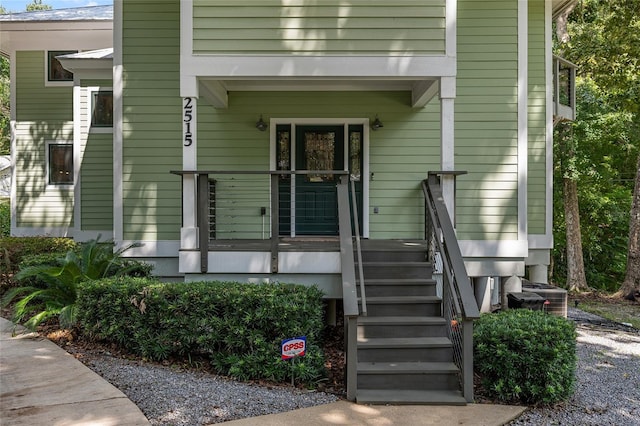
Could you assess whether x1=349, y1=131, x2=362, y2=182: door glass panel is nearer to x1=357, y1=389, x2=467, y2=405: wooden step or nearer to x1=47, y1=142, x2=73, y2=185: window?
x1=357, y1=389, x2=467, y2=405: wooden step

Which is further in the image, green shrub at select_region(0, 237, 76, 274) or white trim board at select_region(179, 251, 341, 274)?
green shrub at select_region(0, 237, 76, 274)

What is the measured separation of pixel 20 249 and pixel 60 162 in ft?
13.4

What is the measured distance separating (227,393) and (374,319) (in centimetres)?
163

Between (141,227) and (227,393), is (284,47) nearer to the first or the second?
(141,227)

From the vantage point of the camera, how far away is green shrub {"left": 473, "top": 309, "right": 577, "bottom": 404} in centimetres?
404

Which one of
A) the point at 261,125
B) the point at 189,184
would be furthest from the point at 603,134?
the point at 189,184

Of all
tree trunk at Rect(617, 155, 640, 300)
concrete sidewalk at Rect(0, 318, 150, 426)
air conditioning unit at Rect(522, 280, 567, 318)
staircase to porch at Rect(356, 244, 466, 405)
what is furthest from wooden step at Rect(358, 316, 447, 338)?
tree trunk at Rect(617, 155, 640, 300)

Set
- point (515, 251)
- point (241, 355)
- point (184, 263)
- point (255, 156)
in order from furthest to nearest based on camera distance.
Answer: point (255, 156), point (515, 251), point (184, 263), point (241, 355)

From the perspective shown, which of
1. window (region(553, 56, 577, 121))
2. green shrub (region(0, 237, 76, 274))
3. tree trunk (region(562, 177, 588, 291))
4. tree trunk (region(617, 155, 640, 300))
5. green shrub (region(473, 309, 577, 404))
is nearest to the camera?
green shrub (region(473, 309, 577, 404))

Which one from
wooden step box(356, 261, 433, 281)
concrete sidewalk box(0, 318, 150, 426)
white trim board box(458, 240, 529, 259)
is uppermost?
white trim board box(458, 240, 529, 259)

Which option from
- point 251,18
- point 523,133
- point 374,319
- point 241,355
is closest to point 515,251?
point 523,133

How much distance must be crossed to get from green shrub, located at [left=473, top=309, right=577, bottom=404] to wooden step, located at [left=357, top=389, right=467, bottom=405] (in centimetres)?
37

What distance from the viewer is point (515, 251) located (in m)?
6.63

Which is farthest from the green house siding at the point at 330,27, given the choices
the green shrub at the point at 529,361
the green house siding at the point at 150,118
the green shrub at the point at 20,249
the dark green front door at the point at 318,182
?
the green shrub at the point at 20,249
